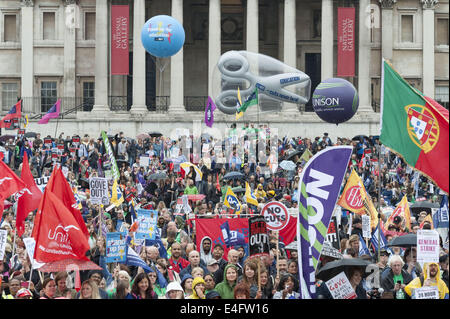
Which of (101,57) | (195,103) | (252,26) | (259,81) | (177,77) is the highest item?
(252,26)

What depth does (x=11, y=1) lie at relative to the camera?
5725cm

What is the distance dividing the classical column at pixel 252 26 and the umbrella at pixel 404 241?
36.0 metres

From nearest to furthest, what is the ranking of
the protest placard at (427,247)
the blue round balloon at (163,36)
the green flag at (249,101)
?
the protest placard at (427,247) → the blue round balloon at (163,36) → the green flag at (249,101)

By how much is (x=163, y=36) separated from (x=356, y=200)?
32.9ft

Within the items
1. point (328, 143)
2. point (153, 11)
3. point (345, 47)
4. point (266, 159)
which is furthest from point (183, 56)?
point (266, 159)

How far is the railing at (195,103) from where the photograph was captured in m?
56.7

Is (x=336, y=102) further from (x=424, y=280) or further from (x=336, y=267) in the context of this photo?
(x=336, y=267)

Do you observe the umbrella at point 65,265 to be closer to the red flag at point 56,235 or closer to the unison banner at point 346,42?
the red flag at point 56,235

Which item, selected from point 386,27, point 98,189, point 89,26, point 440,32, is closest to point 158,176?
point 98,189

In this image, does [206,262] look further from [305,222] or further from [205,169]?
[205,169]

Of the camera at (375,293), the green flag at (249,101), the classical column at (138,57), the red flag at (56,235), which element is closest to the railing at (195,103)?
the classical column at (138,57)

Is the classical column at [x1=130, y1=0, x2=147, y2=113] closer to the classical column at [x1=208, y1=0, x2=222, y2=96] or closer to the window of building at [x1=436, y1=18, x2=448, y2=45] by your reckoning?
the classical column at [x1=208, y1=0, x2=222, y2=96]

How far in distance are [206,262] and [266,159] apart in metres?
18.8

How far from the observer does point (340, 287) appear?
13672mm
